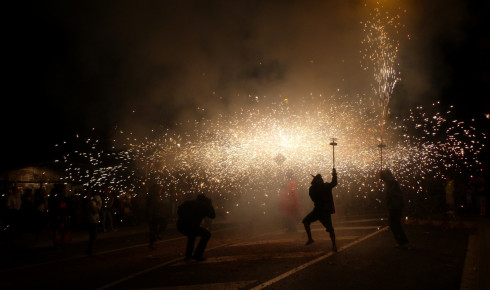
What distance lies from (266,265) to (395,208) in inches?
121

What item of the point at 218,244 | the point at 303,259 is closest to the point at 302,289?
the point at 303,259

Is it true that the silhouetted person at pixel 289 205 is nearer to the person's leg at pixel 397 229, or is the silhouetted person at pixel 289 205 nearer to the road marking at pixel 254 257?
the road marking at pixel 254 257

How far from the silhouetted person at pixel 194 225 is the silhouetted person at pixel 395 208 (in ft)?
12.1

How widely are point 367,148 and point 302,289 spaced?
17.8 m

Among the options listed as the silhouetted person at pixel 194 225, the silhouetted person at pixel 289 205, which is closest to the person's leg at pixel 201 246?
the silhouetted person at pixel 194 225

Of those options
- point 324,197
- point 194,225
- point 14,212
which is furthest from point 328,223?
point 14,212

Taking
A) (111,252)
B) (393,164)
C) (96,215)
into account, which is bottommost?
(111,252)

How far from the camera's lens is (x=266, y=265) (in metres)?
7.29

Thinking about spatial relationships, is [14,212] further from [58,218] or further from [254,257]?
[254,257]

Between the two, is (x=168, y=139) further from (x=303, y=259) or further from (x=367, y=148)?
→ (x=303, y=259)

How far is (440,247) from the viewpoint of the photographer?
8.60m

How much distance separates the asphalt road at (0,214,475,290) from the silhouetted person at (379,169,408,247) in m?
0.28

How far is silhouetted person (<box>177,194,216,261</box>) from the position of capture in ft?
26.8

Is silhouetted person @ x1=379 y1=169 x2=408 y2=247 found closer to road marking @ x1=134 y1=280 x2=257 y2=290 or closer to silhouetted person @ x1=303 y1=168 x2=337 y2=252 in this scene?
silhouetted person @ x1=303 y1=168 x2=337 y2=252
